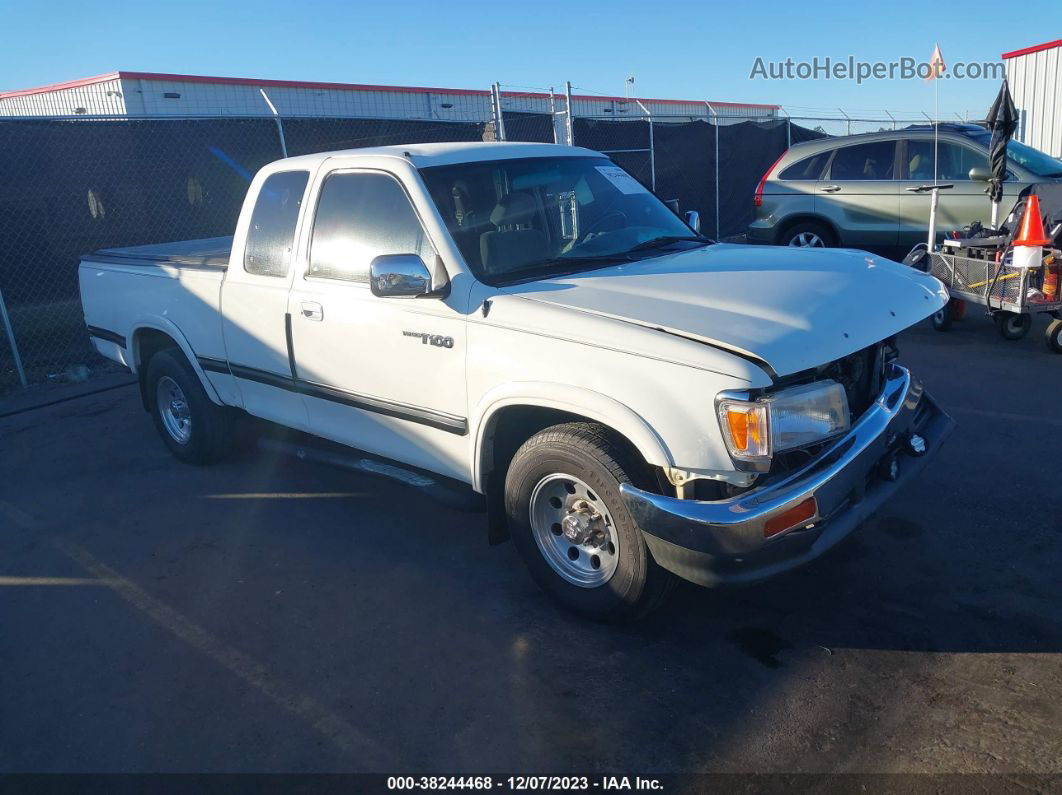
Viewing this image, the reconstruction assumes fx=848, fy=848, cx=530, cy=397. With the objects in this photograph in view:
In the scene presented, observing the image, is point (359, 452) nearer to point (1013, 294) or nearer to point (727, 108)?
point (1013, 294)

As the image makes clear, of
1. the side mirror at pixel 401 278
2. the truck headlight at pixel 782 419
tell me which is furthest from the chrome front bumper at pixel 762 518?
the side mirror at pixel 401 278

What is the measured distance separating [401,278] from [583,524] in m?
1.34

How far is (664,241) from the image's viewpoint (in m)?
4.67

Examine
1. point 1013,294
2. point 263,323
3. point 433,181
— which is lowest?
point 1013,294

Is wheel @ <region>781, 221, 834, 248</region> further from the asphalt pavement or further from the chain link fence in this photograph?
the asphalt pavement

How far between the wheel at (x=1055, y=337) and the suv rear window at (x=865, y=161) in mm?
3877

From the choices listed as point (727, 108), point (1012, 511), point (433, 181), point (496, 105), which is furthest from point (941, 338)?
point (727, 108)

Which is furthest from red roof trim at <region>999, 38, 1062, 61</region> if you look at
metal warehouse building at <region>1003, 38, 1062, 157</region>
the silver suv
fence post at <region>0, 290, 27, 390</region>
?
fence post at <region>0, 290, 27, 390</region>

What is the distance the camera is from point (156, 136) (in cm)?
1059

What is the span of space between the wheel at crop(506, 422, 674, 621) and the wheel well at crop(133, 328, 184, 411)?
3.51 meters

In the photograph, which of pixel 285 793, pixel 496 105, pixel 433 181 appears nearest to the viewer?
pixel 285 793

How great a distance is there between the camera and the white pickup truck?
3121 mm

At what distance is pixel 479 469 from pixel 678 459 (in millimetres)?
1131

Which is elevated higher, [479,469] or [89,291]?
[89,291]
